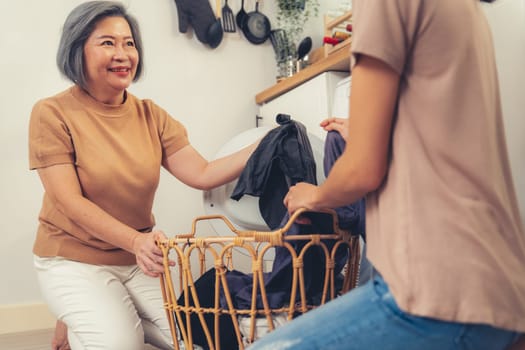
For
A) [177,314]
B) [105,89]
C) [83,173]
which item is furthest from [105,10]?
[177,314]

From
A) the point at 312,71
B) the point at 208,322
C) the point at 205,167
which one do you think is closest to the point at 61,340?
the point at 205,167

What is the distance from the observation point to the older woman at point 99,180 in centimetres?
113

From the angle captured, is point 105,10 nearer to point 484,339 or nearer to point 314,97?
point 314,97

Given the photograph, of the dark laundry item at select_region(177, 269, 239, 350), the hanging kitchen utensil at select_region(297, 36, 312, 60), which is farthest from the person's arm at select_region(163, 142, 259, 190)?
the hanging kitchen utensil at select_region(297, 36, 312, 60)

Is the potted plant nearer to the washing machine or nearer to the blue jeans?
the washing machine

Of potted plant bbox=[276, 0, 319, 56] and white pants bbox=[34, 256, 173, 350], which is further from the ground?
potted plant bbox=[276, 0, 319, 56]

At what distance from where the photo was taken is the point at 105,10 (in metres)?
1.28

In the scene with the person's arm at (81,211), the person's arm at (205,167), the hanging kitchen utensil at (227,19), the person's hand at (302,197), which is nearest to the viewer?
the person's hand at (302,197)

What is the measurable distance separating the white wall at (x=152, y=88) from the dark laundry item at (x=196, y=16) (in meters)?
0.05

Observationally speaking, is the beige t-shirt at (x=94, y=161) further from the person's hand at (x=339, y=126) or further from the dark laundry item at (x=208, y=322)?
the person's hand at (x=339, y=126)

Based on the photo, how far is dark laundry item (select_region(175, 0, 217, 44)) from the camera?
2.04 meters

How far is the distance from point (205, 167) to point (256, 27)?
3.40 ft

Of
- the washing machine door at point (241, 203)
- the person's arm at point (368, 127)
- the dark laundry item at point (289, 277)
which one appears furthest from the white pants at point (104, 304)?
the person's arm at point (368, 127)

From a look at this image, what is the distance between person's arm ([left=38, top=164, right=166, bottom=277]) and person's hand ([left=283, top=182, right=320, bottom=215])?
343 millimetres
